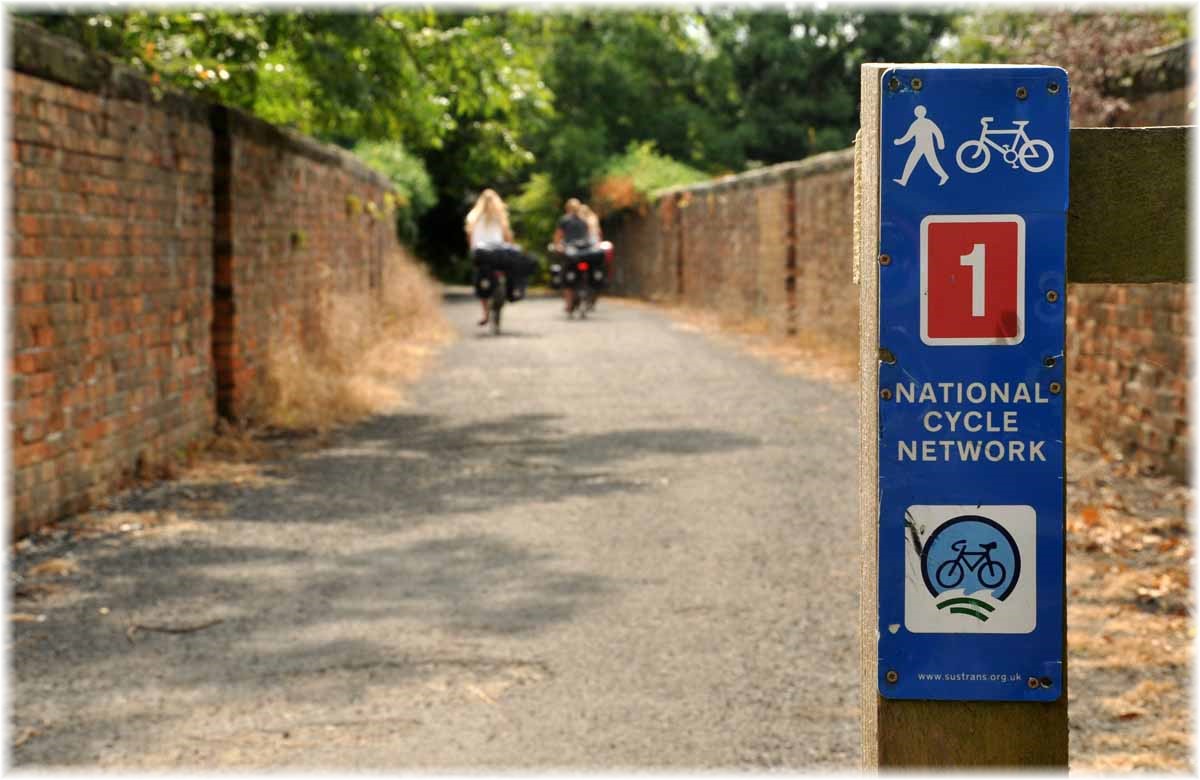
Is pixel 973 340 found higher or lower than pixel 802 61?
lower

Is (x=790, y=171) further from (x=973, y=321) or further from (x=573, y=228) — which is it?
(x=973, y=321)

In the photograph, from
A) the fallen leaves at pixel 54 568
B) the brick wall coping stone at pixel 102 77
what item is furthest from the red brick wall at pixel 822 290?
the brick wall coping stone at pixel 102 77

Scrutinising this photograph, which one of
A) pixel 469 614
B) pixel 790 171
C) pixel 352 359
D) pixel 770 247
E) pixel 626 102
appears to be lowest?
pixel 469 614

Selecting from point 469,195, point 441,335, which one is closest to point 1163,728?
point 441,335

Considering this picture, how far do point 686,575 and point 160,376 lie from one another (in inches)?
155

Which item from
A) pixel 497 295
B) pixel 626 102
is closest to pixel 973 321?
pixel 497 295

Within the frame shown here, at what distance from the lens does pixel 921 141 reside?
6.72 ft

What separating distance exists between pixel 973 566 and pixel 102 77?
700 cm

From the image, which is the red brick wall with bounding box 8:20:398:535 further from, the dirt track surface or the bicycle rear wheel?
the bicycle rear wheel

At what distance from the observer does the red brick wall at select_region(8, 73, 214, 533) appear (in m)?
7.09

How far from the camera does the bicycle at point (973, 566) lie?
6.77 feet

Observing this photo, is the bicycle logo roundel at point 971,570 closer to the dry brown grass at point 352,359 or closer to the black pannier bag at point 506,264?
the dry brown grass at point 352,359

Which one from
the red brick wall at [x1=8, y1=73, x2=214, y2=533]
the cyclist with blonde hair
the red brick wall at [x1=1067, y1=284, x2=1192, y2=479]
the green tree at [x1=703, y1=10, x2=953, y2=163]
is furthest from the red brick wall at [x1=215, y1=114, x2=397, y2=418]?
the green tree at [x1=703, y1=10, x2=953, y2=163]

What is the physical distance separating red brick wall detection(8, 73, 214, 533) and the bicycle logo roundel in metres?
5.60
